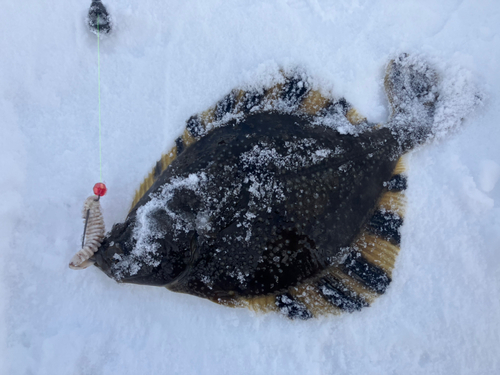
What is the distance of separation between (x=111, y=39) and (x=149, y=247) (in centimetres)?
237

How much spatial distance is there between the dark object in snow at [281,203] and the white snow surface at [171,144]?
0.18m

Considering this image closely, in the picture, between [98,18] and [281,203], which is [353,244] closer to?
[281,203]

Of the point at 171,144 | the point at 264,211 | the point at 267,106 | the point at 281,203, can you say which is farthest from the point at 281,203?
the point at 171,144

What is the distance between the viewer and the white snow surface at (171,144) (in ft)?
10.2

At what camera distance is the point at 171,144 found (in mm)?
3393

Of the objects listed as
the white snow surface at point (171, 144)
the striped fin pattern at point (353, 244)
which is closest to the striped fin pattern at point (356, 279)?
the striped fin pattern at point (353, 244)

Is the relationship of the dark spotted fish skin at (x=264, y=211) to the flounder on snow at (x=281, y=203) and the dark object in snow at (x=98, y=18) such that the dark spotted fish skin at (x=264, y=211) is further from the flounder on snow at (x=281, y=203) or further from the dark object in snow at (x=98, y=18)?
the dark object in snow at (x=98, y=18)

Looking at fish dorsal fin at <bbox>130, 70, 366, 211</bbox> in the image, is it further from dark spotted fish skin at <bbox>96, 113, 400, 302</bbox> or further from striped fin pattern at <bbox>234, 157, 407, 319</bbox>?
striped fin pattern at <bbox>234, 157, 407, 319</bbox>

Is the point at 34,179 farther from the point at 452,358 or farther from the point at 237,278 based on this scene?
the point at 452,358

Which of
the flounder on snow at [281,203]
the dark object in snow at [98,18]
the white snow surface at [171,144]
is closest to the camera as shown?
the flounder on snow at [281,203]

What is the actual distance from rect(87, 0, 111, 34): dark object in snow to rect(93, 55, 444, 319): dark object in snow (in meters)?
1.38

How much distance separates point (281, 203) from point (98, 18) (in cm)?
271

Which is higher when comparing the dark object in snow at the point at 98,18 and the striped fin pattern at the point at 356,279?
the dark object in snow at the point at 98,18

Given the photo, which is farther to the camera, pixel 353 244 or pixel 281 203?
pixel 353 244
